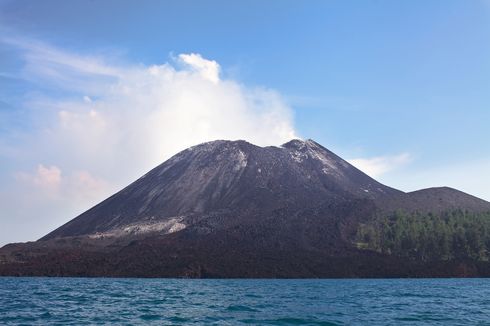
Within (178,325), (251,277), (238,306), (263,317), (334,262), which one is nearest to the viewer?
(178,325)

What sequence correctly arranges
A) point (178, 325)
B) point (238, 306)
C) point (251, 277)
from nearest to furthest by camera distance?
point (178, 325), point (238, 306), point (251, 277)

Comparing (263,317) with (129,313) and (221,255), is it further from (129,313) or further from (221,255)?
(221,255)

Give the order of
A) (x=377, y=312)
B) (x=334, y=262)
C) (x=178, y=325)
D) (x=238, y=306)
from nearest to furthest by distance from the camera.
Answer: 1. (x=178, y=325)
2. (x=377, y=312)
3. (x=238, y=306)
4. (x=334, y=262)

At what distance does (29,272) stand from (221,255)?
210ft

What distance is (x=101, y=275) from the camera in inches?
6801

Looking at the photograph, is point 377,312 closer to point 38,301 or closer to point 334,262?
point 38,301

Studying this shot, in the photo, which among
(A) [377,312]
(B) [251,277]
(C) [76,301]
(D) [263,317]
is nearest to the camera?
(D) [263,317]

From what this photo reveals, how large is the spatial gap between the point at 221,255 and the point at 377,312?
139 meters

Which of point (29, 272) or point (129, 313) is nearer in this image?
point (129, 313)

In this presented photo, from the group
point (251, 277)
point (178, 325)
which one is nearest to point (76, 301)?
point (178, 325)

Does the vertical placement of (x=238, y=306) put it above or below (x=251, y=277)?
below

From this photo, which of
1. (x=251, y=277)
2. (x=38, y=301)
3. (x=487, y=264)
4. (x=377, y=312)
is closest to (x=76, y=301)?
(x=38, y=301)

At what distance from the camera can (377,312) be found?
51.6 metres

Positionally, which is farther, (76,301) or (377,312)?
(76,301)
